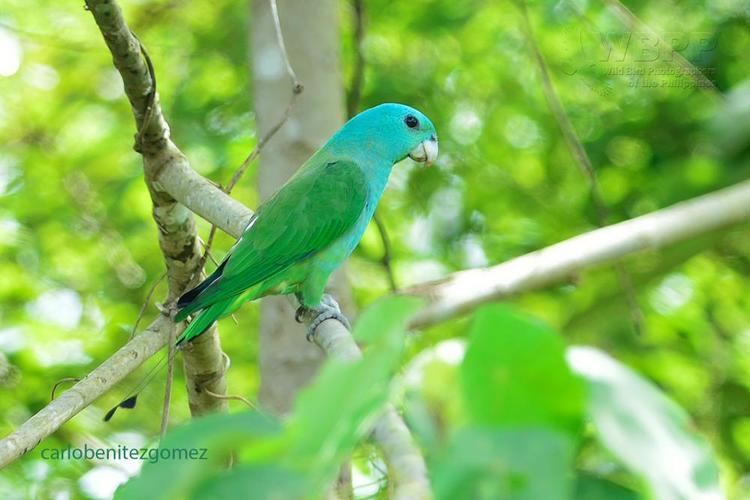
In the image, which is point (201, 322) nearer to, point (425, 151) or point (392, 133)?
point (392, 133)

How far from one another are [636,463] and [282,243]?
3040mm

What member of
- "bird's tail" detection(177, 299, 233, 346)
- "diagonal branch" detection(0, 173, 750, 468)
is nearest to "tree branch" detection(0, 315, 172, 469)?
"diagonal branch" detection(0, 173, 750, 468)

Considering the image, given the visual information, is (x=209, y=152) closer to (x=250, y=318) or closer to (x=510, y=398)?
(x=250, y=318)

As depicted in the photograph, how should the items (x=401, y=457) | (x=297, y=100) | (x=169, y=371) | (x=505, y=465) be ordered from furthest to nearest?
(x=297, y=100)
(x=169, y=371)
(x=401, y=457)
(x=505, y=465)

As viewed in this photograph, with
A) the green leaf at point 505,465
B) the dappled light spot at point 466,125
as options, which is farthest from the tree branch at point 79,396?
the dappled light spot at point 466,125

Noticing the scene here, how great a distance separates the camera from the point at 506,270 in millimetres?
2221

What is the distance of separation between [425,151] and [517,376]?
12.5 ft

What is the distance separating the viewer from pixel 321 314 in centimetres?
322

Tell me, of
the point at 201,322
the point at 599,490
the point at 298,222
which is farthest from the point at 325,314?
the point at 599,490

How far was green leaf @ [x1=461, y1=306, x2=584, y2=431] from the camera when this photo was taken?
711 millimetres

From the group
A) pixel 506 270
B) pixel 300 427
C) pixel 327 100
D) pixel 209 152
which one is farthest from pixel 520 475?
pixel 209 152

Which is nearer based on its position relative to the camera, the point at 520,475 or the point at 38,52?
the point at 520,475

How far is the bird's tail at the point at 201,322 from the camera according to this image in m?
2.98

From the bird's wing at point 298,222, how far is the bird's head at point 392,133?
247 millimetres
